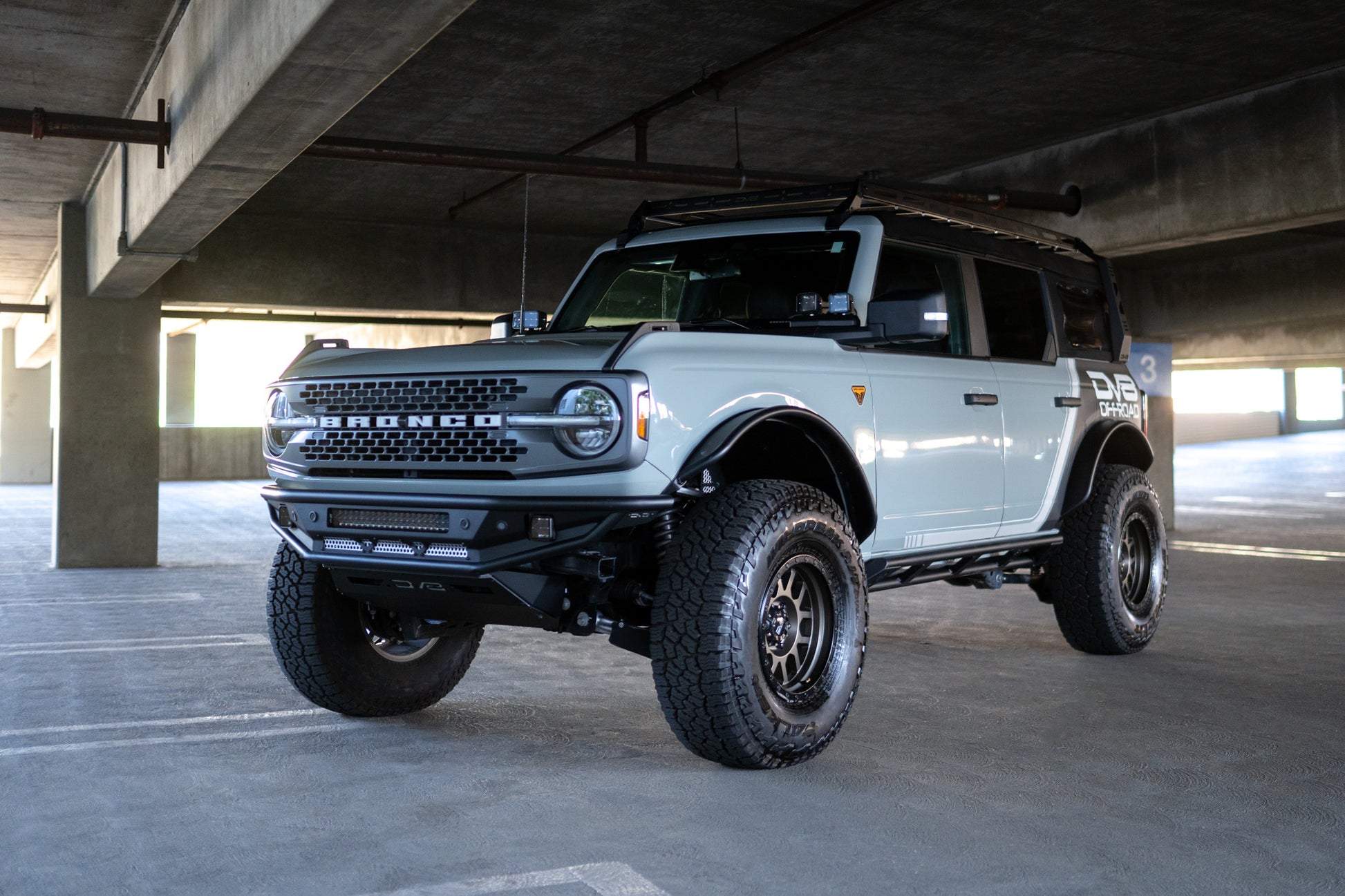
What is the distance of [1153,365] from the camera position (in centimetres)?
1800

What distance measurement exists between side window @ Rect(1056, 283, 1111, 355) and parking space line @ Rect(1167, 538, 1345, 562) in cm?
668

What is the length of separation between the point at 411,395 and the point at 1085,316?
4.21 meters

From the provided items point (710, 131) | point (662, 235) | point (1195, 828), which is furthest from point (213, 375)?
point (1195, 828)

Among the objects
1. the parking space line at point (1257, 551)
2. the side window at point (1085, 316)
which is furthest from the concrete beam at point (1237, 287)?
the side window at point (1085, 316)

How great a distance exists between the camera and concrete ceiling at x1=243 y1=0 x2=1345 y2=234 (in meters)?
8.26

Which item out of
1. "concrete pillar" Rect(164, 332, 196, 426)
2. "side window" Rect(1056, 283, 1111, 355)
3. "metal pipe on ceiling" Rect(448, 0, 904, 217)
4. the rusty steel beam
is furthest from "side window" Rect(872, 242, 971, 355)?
"concrete pillar" Rect(164, 332, 196, 426)

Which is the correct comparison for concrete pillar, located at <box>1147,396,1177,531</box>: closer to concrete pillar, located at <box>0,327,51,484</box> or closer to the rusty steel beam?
the rusty steel beam

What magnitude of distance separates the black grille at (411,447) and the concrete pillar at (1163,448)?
1512 centimetres

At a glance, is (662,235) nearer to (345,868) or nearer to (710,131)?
(345,868)

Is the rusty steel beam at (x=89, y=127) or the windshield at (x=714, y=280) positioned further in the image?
the rusty steel beam at (x=89, y=127)

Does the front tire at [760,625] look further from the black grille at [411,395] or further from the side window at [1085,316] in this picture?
the side window at [1085,316]

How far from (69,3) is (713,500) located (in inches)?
217

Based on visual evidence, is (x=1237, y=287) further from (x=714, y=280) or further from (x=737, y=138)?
(x=714, y=280)

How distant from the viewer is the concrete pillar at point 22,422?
32562 millimetres
